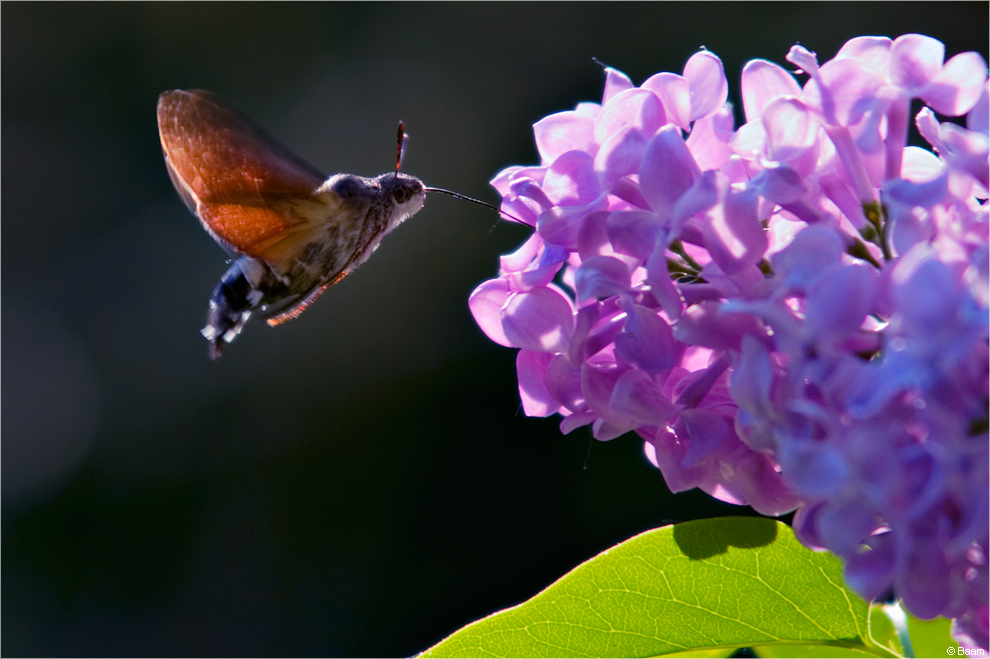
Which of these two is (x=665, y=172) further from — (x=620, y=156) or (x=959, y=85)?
(x=959, y=85)

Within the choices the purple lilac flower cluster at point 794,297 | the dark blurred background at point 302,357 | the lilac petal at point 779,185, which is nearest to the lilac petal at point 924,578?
the purple lilac flower cluster at point 794,297

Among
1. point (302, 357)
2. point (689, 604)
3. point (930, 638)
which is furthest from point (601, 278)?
point (302, 357)

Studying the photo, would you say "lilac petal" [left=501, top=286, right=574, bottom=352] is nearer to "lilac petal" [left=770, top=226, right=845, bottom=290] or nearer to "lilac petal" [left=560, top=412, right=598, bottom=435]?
"lilac petal" [left=560, top=412, right=598, bottom=435]

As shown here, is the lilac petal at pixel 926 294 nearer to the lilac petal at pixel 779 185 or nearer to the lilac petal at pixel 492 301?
the lilac petal at pixel 779 185

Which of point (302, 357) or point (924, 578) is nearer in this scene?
point (924, 578)

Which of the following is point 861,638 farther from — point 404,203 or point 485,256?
point 485,256
